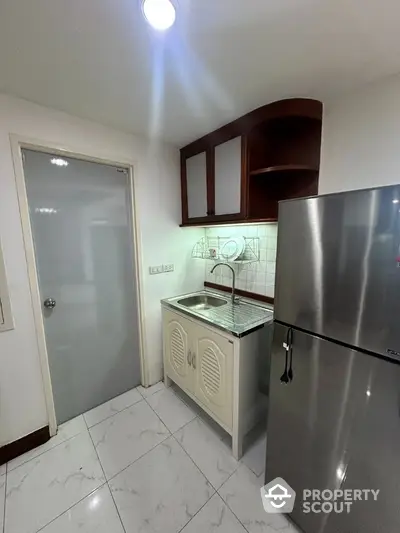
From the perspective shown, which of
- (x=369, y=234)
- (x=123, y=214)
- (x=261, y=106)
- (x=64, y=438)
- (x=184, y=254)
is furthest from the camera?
(x=184, y=254)

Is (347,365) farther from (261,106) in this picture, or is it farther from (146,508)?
(261,106)

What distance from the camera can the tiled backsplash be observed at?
1.87m

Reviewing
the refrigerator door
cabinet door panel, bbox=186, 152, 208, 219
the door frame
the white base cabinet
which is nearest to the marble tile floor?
the white base cabinet

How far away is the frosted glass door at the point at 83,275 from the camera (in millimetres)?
1604

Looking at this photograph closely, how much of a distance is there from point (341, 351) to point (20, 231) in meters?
1.84

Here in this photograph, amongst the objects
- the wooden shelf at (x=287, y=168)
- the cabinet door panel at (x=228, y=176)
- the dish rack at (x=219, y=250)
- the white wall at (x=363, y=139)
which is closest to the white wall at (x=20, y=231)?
the dish rack at (x=219, y=250)

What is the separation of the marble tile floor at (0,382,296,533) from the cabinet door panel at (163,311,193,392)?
294mm

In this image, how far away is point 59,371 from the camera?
1.76 m

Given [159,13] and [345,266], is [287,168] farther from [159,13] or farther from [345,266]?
[159,13]

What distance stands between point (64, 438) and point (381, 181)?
2658 mm

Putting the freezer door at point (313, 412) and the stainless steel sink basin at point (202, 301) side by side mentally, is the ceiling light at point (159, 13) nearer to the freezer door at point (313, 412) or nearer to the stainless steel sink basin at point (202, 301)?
the freezer door at point (313, 412)

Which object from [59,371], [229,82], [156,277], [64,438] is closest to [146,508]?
[64,438]

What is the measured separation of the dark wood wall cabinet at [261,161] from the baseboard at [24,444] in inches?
77.2

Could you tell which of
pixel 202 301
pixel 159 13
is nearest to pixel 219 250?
pixel 202 301
